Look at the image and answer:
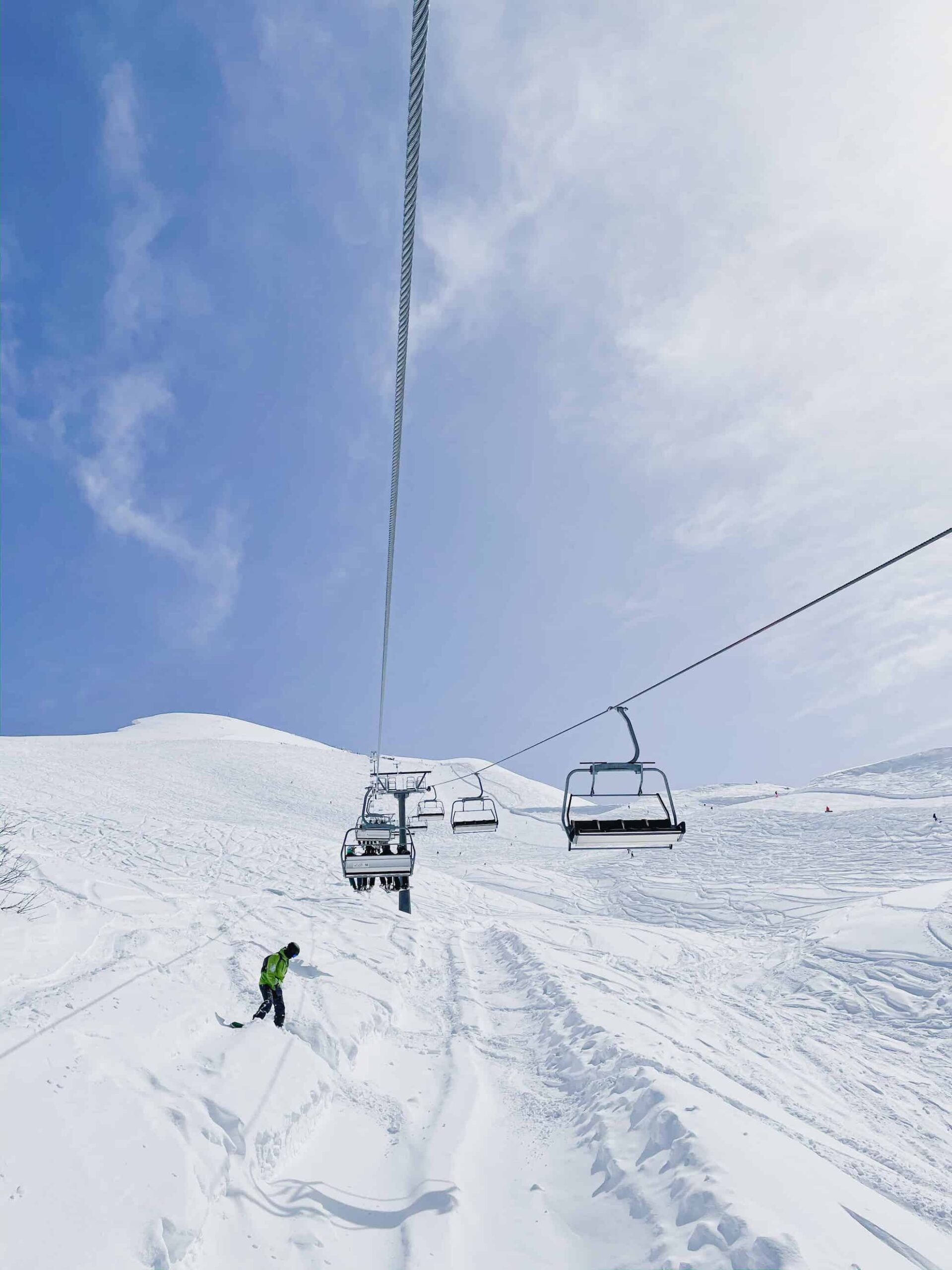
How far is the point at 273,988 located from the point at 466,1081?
3.43 m

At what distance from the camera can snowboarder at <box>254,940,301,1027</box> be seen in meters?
9.75

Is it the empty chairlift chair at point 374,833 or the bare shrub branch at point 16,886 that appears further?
the empty chairlift chair at point 374,833

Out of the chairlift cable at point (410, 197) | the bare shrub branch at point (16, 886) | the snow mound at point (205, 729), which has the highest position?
the snow mound at point (205, 729)

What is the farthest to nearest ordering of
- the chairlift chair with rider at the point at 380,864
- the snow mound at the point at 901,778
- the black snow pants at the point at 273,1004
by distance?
the snow mound at the point at 901,778
the chairlift chair with rider at the point at 380,864
the black snow pants at the point at 273,1004

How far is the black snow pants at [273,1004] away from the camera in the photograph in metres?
9.71

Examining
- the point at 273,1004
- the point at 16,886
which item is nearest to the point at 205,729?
the point at 16,886

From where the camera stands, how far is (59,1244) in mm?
4594

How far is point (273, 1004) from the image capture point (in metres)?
10.1

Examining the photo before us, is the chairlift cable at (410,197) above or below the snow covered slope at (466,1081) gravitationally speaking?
above

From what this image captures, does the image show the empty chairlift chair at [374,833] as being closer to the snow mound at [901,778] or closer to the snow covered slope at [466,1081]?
the snow covered slope at [466,1081]

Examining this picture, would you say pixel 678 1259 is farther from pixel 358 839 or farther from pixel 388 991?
pixel 358 839

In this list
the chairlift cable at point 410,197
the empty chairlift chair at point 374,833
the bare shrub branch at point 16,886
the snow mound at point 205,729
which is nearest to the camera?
the chairlift cable at point 410,197

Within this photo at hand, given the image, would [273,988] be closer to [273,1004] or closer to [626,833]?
[273,1004]

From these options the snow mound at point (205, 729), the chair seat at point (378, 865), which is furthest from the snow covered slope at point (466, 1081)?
the snow mound at point (205, 729)
